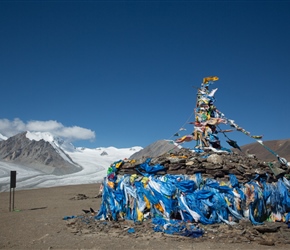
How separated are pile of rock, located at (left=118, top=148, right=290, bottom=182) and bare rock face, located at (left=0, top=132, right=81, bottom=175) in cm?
7790

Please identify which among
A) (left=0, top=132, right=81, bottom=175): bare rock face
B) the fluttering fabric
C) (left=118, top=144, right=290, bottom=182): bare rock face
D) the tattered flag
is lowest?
the fluttering fabric

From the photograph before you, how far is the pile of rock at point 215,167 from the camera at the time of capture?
11.9 metres

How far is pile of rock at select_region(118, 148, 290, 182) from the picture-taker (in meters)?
11.9

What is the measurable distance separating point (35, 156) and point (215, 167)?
93.8m

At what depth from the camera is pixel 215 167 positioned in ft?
38.9

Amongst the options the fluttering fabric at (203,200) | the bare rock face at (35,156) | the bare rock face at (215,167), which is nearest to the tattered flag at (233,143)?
the bare rock face at (215,167)

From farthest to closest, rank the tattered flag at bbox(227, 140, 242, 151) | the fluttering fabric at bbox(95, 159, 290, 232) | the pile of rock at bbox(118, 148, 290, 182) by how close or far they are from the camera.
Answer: the tattered flag at bbox(227, 140, 242, 151), the pile of rock at bbox(118, 148, 290, 182), the fluttering fabric at bbox(95, 159, 290, 232)

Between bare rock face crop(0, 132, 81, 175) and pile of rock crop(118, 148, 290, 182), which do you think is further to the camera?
bare rock face crop(0, 132, 81, 175)

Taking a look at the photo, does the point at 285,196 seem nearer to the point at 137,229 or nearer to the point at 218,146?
the point at 218,146

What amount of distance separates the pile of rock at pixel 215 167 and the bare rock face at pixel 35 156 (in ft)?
256

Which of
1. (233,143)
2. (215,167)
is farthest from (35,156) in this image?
(215,167)

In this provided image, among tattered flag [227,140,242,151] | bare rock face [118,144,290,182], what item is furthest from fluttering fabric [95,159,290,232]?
tattered flag [227,140,242,151]

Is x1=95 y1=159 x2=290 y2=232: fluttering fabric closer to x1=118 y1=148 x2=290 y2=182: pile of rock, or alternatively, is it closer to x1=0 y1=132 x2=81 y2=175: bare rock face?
x1=118 y1=148 x2=290 y2=182: pile of rock

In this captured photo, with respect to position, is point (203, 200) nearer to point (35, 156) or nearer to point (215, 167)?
point (215, 167)
